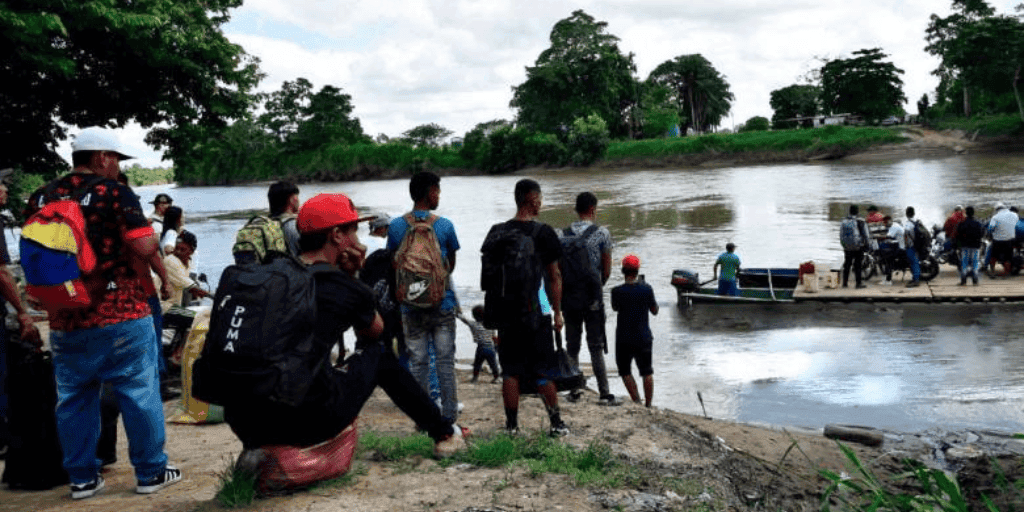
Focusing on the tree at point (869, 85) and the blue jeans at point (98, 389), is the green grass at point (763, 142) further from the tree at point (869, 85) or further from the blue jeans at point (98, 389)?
the blue jeans at point (98, 389)

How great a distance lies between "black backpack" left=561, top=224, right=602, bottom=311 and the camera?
283 inches

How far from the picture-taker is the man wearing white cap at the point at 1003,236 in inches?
651

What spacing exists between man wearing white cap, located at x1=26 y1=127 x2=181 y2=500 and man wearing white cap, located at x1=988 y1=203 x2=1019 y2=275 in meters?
17.0

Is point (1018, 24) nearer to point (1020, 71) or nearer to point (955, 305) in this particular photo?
point (1020, 71)

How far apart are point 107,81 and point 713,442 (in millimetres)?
13757

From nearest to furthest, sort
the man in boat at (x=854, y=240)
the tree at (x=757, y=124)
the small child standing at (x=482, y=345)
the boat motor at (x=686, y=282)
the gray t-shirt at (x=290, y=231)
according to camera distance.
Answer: the gray t-shirt at (x=290, y=231) → the small child standing at (x=482, y=345) → the man in boat at (x=854, y=240) → the boat motor at (x=686, y=282) → the tree at (x=757, y=124)

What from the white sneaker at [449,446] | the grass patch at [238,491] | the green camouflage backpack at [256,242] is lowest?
the white sneaker at [449,446]

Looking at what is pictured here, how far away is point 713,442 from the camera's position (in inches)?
245

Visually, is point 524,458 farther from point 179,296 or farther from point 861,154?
point 861,154

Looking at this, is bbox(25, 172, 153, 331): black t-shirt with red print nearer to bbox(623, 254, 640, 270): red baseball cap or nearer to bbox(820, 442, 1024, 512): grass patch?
bbox(820, 442, 1024, 512): grass patch

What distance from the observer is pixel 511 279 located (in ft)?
17.5

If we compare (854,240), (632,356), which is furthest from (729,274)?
(632,356)

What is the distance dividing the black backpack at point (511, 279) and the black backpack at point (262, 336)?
5.64ft

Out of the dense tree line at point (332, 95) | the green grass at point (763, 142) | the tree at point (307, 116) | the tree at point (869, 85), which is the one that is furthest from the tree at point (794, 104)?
the tree at point (307, 116)
